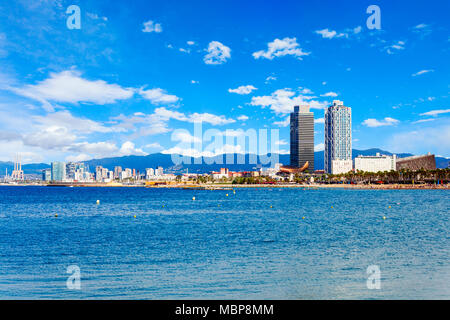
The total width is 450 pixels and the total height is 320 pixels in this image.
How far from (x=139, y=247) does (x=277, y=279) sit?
15675 mm

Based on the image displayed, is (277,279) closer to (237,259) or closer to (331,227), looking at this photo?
(237,259)

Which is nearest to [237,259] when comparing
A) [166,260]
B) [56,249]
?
[166,260]

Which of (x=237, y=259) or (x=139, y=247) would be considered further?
(x=139, y=247)

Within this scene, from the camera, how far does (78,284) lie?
20672mm

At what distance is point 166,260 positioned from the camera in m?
27.2
